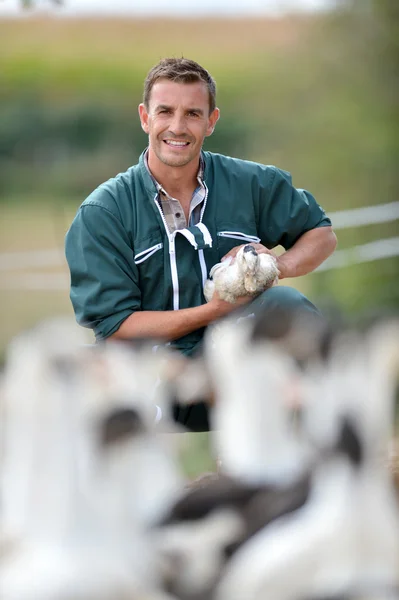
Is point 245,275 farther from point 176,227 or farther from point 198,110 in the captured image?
point 198,110

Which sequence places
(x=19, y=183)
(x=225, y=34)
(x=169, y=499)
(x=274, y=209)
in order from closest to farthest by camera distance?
(x=169, y=499) → (x=274, y=209) → (x=19, y=183) → (x=225, y=34)

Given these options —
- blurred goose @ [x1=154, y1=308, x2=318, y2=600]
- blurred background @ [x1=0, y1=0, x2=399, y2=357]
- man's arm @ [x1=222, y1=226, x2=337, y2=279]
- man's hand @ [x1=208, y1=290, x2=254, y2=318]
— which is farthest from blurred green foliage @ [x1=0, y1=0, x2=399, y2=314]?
blurred goose @ [x1=154, y1=308, x2=318, y2=600]

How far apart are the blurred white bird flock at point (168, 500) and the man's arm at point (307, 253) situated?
3.33 ft

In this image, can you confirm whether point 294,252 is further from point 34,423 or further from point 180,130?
point 34,423

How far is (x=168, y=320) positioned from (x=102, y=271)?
0.19 meters

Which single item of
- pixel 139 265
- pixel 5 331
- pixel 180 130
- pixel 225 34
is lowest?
pixel 5 331

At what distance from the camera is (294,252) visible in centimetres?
264

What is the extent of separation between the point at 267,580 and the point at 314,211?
4.91 feet

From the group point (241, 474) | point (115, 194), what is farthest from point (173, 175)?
point (241, 474)

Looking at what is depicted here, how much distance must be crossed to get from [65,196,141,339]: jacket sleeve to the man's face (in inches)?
8.3

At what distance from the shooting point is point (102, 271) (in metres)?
2.43

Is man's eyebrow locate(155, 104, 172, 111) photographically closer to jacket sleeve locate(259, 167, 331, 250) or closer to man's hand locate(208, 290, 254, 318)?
jacket sleeve locate(259, 167, 331, 250)

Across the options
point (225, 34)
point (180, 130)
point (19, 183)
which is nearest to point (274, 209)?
point (180, 130)

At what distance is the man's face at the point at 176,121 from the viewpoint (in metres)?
2.54
